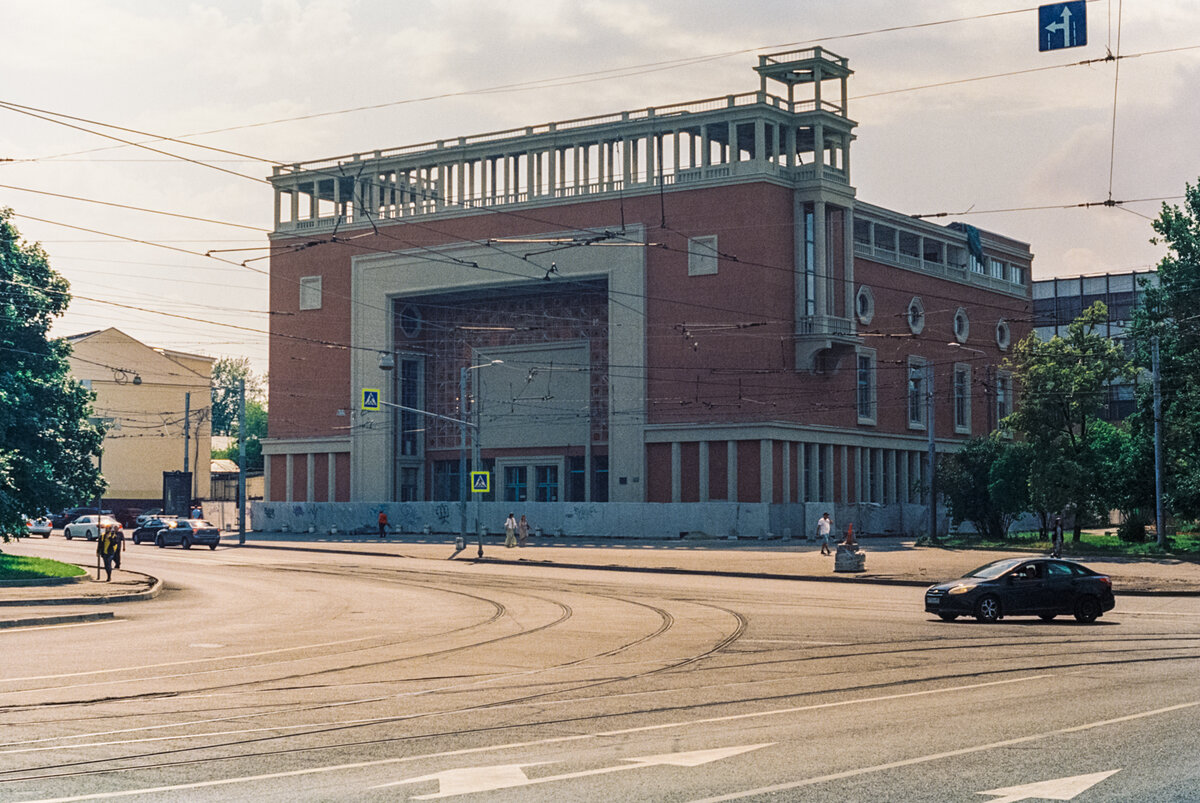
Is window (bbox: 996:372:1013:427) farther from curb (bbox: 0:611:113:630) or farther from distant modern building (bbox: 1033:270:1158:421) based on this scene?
curb (bbox: 0:611:113:630)

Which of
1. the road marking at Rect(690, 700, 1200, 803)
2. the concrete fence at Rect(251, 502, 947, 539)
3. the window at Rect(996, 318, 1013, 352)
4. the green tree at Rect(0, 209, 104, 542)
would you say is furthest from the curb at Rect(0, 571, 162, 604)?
the window at Rect(996, 318, 1013, 352)

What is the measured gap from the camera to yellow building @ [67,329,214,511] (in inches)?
4035

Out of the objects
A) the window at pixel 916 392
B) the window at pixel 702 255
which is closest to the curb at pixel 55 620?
the window at pixel 702 255

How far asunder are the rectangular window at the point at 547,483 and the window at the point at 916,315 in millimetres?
21922

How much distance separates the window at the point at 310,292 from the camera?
81.1 m

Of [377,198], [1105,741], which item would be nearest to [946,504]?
[377,198]

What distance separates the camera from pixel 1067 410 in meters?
58.4

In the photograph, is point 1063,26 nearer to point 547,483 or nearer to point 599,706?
point 599,706

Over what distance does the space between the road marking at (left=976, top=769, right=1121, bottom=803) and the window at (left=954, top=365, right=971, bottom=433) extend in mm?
76270

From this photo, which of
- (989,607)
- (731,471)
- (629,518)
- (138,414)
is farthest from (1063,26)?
(138,414)

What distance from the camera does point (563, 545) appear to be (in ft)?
201

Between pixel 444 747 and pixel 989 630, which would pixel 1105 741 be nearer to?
pixel 444 747

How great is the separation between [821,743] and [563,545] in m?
49.9

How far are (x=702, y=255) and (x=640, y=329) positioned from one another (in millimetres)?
5220
